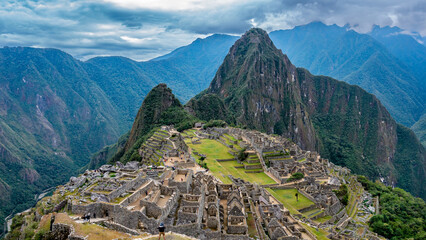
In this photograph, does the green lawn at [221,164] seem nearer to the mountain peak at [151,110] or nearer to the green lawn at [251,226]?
the green lawn at [251,226]

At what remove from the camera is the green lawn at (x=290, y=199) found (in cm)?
4104

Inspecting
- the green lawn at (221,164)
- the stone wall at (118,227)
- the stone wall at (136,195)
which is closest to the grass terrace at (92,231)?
the stone wall at (118,227)

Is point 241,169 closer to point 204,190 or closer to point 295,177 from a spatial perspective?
point 295,177

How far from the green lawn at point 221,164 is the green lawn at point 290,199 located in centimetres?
302

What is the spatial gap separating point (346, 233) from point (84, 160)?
187 metres

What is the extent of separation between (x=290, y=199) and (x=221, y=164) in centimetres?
1485

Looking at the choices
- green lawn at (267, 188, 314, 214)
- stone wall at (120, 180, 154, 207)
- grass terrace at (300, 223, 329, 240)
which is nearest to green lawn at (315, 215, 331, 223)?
green lawn at (267, 188, 314, 214)

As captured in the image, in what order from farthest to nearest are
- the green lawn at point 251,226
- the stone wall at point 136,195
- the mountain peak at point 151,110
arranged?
1. the mountain peak at point 151,110
2. the green lawn at point 251,226
3. the stone wall at point 136,195

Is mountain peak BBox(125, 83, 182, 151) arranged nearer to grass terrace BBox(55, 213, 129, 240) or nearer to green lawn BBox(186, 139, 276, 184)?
green lawn BBox(186, 139, 276, 184)

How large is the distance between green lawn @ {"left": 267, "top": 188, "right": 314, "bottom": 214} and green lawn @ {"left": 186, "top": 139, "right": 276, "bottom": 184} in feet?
9.92

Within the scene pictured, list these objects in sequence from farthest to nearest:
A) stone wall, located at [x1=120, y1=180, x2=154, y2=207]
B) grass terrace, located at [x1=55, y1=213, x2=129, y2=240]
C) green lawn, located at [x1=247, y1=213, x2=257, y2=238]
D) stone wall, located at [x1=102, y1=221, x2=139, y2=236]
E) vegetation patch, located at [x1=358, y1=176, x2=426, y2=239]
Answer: vegetation patch, located at [x1=358, y1=176, x2=426, y2=239] < green lawn, located at [x1=247, y1=213, x2=257, y2=238] < stone wall, located at [x1=120, y1=180, x2=154, y2=207] < stone wall, located at [x1=102, y1=221, x2=139, y2=236] < grass terrace, located at [x1=55, y1=213, x2=129, y2=240]

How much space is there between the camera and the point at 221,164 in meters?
54.4

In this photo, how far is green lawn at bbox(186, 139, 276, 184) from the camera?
153ft

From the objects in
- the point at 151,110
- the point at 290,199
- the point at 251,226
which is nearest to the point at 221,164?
the point at 290,199
